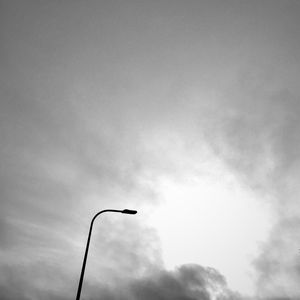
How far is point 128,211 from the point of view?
19.8m

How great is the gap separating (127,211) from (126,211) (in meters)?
0.07

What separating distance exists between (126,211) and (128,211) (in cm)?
15

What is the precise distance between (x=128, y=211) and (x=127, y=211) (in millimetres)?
72

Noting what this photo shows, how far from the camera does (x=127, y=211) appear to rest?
19797 millimetres

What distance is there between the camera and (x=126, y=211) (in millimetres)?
Result: 19812
